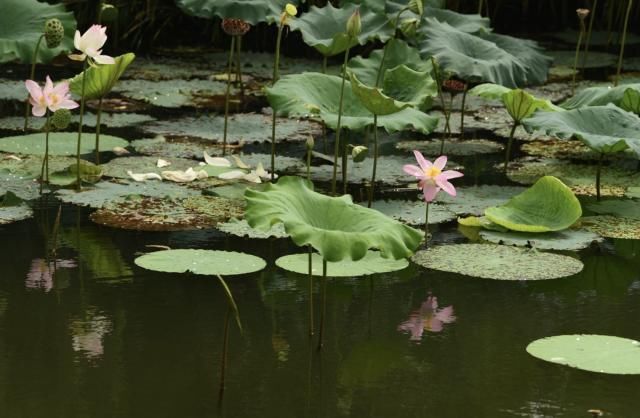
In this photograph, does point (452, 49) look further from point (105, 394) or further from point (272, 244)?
point (105, 394)

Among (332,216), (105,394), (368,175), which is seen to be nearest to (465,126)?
(368,175)

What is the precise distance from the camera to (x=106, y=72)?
3814 millimetres

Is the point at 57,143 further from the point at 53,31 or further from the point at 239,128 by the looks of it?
the point at 239,128

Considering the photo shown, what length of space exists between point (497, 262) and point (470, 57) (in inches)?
55.0

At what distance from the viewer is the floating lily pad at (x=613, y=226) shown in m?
3.39

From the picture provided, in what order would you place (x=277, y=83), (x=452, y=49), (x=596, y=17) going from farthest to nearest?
(x=596, y=17)
(x=452, y=49)
(x=277, y=83)

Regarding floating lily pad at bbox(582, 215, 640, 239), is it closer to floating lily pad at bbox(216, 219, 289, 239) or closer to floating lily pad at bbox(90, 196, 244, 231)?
floating lily pad at bbox(216, 219, 289, 239)

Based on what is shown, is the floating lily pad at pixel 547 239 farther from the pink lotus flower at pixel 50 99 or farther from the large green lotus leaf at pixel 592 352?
the pink lotus flower at pixel 50 99

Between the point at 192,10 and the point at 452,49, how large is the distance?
0.93 metres

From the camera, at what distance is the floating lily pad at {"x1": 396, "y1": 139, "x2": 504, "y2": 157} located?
14.4ft

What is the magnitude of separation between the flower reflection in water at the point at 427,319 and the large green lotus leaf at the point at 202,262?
0.43m

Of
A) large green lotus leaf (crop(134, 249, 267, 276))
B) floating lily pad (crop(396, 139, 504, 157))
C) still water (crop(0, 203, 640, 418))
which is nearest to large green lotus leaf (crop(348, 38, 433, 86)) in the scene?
floating lily pad (crop(396, 139, 504, 157))

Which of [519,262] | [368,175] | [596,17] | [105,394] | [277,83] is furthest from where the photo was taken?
[596,17]

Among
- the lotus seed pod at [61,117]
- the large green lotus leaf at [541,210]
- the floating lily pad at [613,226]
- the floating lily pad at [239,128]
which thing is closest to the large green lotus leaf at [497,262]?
the large green lotus leaf at [541,210]
